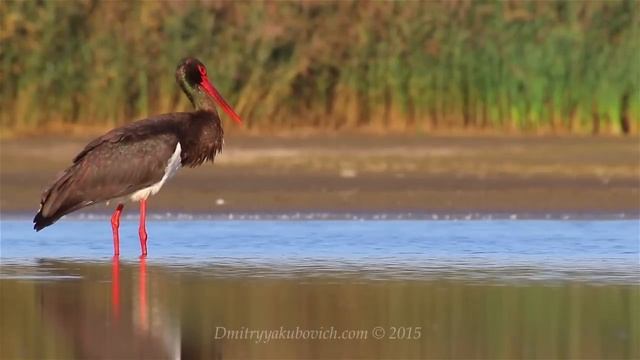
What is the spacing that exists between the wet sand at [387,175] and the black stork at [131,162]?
1950mm

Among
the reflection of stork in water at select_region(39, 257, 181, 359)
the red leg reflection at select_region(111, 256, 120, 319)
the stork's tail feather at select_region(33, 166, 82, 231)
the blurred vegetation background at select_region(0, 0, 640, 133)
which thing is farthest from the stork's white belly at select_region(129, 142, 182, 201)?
the blurred vegetation background at select_region(0, 0, 640, 133)

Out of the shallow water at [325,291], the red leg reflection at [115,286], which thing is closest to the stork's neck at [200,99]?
the shallow water at [325,291]

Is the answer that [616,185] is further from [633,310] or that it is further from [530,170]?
[633,310]

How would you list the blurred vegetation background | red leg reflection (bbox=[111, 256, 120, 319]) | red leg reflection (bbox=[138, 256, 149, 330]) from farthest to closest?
the blurred vegetation background
red leg reflection (bbox=[111, 256, 120, 319])
red leg reflection (bbox=[138, 256, 149, 330])

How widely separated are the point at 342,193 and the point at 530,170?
1.87 meters

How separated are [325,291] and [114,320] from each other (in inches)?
49.2

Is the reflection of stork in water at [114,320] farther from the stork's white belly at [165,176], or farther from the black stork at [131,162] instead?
the stork's white belly at [165,176]

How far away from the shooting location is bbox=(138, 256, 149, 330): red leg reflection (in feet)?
26.6

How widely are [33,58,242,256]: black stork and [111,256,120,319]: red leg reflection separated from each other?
70 cm

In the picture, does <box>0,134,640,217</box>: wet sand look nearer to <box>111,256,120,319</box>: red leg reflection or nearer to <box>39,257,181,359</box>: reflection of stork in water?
<box>111,256,120,319</box>: red leg reflection

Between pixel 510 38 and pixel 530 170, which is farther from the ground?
pixel 510 38

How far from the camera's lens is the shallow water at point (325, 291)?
295 inches

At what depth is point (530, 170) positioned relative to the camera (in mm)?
15391

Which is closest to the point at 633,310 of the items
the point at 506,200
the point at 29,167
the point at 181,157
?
the point at 181,157
